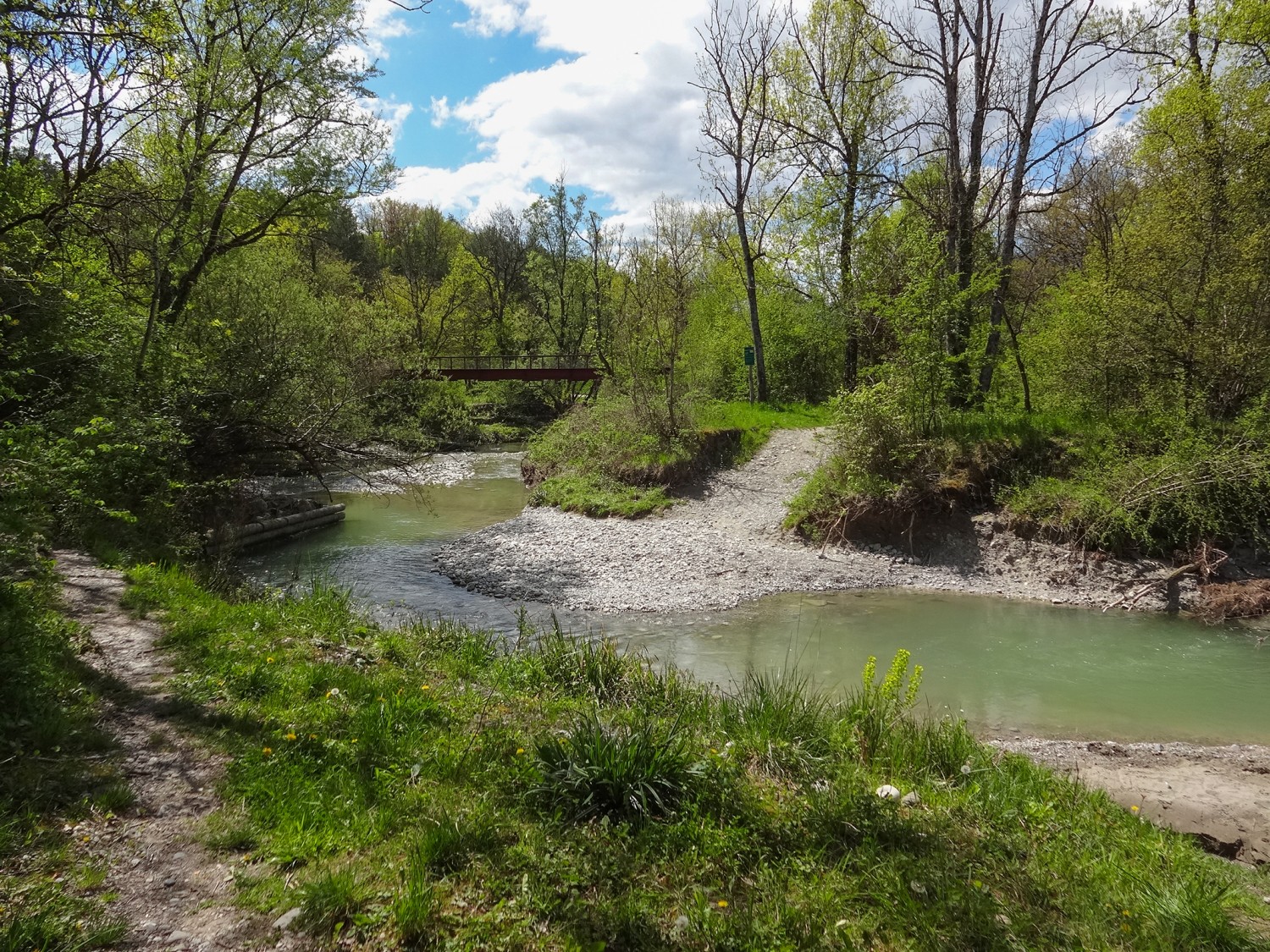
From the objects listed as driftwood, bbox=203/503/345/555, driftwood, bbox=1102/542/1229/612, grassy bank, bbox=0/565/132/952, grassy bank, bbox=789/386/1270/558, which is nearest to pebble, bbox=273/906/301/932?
grassy bank, bbox=0/565/132/952

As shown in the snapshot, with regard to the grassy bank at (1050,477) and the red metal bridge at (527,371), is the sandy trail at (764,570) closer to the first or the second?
the grassy bank at (1050,477)

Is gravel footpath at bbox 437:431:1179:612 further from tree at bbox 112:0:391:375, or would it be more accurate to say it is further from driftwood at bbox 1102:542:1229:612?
tree at bbox 112:0:391:375

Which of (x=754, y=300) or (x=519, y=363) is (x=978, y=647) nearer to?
(x=754, y=300)

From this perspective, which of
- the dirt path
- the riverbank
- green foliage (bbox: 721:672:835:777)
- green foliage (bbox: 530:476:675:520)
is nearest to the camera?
the dirt path

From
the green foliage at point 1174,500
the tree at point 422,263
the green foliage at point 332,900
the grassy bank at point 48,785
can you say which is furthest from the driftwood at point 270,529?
the tree at point 422,263

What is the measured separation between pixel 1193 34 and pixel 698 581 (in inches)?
735

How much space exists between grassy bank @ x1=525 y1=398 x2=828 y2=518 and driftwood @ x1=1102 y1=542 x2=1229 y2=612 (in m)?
10.1

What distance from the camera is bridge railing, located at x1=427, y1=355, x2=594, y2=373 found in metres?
36.4

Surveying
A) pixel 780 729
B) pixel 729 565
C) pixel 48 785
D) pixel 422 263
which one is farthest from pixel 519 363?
pixel 48 785

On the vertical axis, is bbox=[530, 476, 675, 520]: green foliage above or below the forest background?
below

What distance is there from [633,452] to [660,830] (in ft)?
54.2

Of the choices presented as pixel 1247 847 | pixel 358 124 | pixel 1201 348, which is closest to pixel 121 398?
pixel 358 124

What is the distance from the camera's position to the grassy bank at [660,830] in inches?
122

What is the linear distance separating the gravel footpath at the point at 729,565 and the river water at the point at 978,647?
20.0 inches
